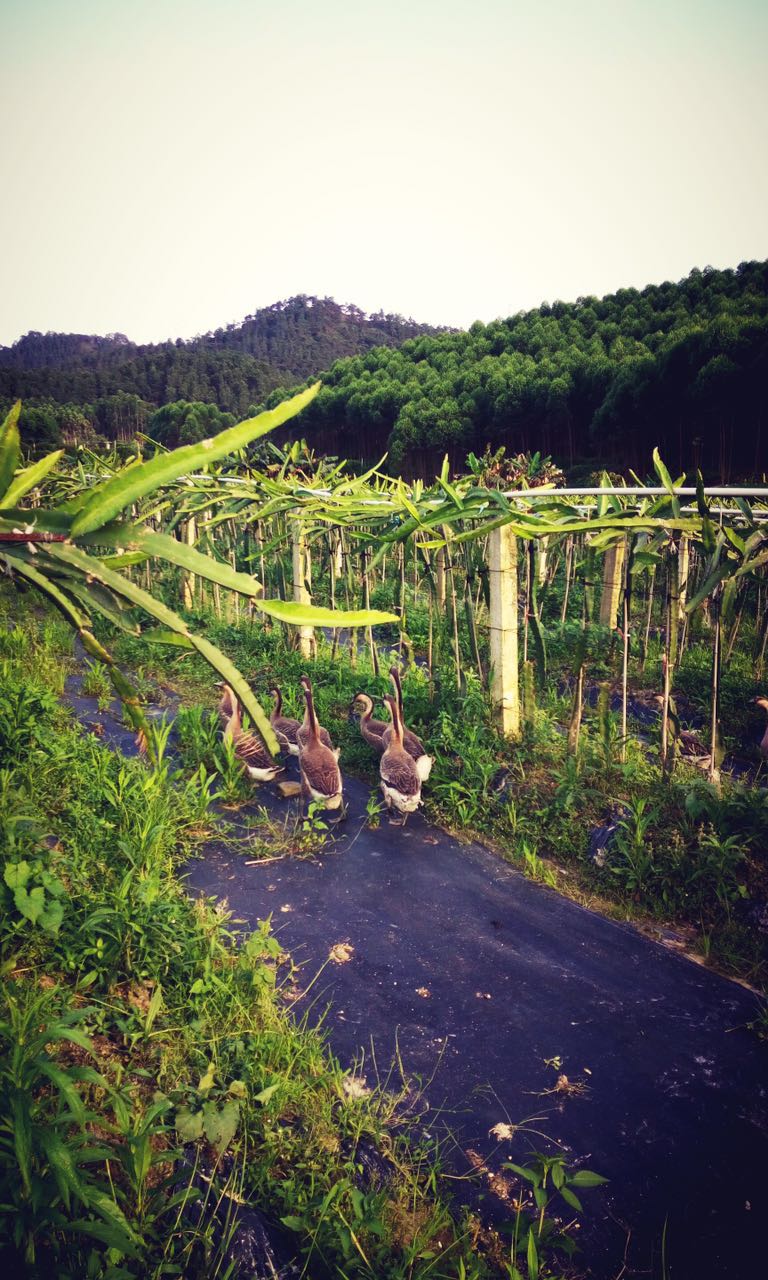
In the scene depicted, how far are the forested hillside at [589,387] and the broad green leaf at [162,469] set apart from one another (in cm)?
1764

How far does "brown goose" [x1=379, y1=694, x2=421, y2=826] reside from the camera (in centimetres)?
455

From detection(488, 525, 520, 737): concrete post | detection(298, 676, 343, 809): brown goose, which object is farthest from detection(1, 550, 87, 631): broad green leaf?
detection(488, 525, 520, 737): concrete post

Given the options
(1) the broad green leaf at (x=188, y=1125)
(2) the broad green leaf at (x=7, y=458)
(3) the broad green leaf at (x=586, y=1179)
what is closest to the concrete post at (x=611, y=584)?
(3) the broad green leaf at (x=586, y=1179)

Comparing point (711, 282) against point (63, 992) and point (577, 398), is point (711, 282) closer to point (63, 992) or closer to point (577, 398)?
point (577, 398)

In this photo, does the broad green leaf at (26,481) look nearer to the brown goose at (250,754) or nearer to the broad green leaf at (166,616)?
the broad green leaf at (166,616)

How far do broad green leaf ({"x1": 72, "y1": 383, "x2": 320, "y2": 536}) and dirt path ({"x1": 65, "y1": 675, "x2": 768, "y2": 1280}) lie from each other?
2.58m

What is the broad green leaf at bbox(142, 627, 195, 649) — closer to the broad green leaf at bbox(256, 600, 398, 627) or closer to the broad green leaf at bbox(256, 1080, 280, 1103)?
the broad green leaf at bbox(256, 600, 398, 627)

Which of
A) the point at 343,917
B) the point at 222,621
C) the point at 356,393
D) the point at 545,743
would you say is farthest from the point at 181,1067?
the point at 356,393

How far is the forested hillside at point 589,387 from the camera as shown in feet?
61.4

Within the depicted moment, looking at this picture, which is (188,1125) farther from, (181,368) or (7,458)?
(181,368)

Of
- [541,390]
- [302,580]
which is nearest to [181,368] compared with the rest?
[541,390]

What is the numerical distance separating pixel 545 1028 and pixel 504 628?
2.93 metres

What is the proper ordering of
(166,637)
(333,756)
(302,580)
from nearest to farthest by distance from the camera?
(166,637) < (333,756) < (302,580)

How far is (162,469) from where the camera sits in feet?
3.69
